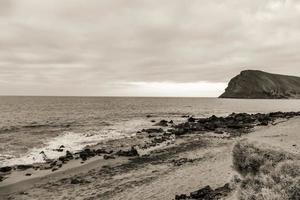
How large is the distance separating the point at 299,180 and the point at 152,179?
478 inches

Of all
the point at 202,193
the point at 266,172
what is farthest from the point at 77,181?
the point at 266,172

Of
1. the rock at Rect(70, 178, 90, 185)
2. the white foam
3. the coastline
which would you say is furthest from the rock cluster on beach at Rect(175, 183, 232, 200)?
the white foam

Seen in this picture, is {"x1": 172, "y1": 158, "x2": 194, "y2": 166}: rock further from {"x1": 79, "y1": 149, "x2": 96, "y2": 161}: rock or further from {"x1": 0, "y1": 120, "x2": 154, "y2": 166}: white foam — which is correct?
{"x1": 0, "y1": 120, "x2": 154, "y2": 166}: white foam

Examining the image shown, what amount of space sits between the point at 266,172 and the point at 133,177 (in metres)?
12.0

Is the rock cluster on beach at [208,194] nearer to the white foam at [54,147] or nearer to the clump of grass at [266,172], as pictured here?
the clump of grass at [266,172]

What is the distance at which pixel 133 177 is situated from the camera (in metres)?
Result: 21.3

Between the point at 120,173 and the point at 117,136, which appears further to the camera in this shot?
the point at 117,136

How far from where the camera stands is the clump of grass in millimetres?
9734

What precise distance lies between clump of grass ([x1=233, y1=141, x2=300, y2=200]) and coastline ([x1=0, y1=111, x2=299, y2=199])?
183 centimetres

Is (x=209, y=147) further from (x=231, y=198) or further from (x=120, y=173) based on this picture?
(x=231, y=198)

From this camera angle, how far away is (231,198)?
44.4 feet

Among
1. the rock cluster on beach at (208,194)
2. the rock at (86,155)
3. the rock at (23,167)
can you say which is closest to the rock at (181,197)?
the rock cluster on beach at (208,194)

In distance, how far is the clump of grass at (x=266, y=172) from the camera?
9734mm

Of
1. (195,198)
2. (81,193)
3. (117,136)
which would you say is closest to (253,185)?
(195,198)
